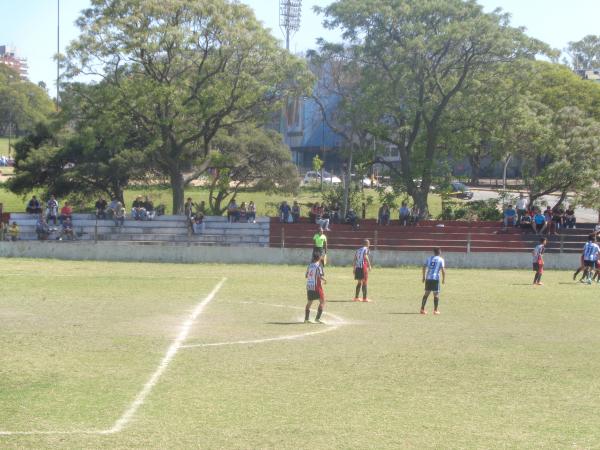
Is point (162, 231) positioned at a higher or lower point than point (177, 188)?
lower

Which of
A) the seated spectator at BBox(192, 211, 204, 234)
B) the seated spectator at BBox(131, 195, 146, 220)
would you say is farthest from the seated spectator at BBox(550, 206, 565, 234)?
the seated spectator at BBox(131, 195, 146, 220)

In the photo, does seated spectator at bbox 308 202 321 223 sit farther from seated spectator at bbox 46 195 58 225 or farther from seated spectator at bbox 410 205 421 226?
seated spectator at bbox 46 195 58 225

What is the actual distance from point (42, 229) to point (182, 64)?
36.8 feet

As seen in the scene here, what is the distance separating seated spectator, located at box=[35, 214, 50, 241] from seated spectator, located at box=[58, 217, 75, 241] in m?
0.63

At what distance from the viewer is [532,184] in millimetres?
46344

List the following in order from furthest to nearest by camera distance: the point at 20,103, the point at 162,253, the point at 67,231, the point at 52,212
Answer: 1. the point at 20,103
2. the point at 52,212
3. the point at 67,231
4. the point at 162,253

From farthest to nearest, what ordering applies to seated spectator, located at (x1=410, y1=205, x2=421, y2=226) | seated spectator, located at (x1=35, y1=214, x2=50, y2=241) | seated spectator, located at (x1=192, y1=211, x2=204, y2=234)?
seated spectator, located at (x1=410, y1=205, x2=421, y2=226) → seated spectator, located at (x1=192, y1=211, x2=204, y2=234) → seated spectator, located at (x1=35, y1=214, x2=50, y2=241)

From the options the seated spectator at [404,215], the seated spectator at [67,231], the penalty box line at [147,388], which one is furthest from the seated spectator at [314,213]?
the penalty box line at [147,388]

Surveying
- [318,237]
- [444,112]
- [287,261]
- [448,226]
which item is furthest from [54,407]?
[444,112]

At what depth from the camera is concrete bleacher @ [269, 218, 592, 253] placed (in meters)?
38.8

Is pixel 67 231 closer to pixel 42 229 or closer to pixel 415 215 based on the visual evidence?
pixel 42 229

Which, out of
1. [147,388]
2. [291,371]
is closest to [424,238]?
[291,371]

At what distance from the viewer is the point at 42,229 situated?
38125 mm

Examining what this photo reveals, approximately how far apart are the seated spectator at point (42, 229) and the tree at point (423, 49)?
56.5ft
